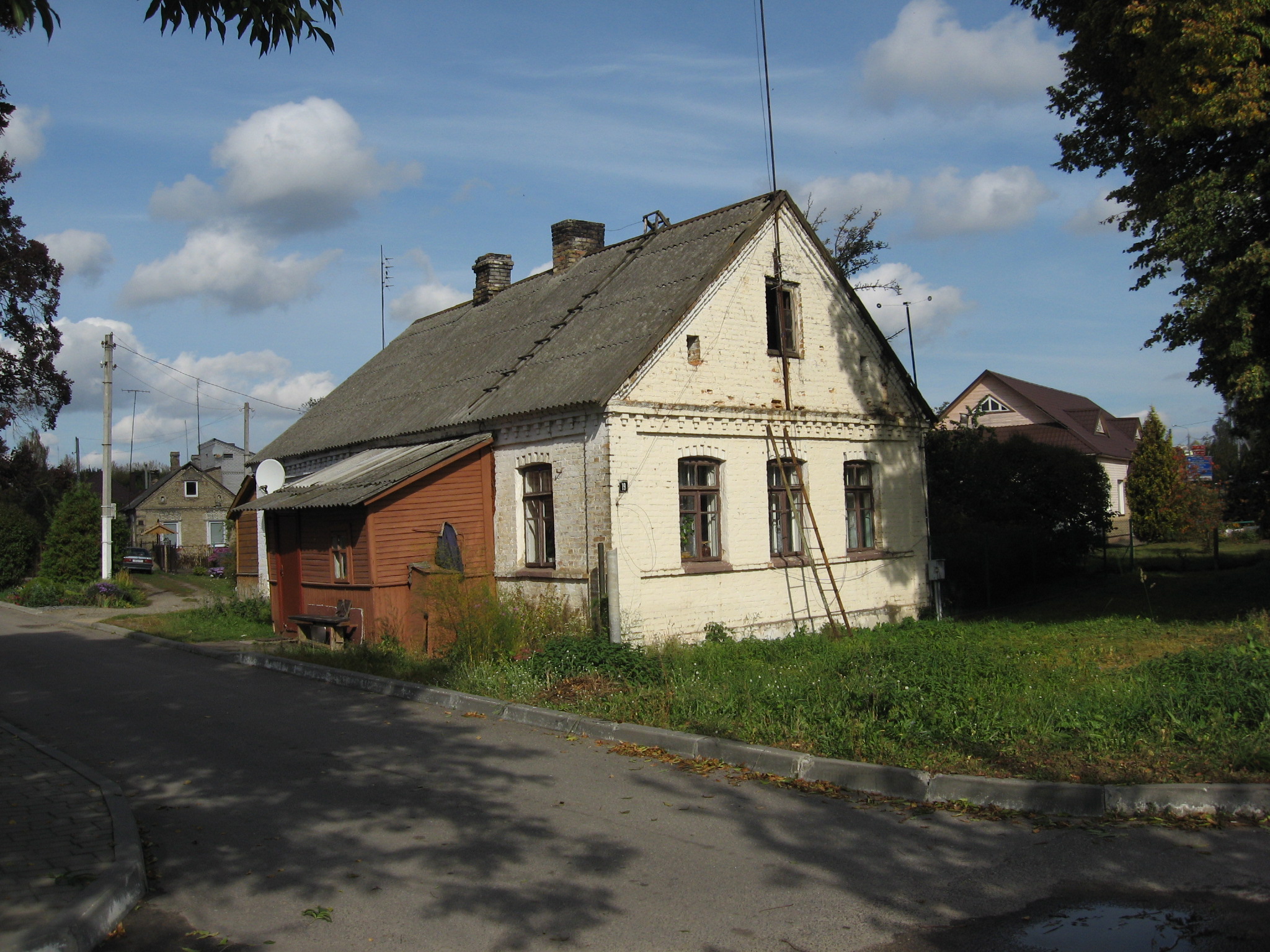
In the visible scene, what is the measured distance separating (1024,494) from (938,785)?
19.6 meters

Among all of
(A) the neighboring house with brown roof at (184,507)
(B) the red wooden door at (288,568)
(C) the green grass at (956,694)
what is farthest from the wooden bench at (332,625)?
(A) the neighboring house with brown roof at (184,507)

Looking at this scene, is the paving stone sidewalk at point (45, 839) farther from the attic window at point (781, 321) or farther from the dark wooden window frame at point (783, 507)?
the attic window at point (781, 321)

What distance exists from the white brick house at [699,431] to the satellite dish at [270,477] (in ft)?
5.34

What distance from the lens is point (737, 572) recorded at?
15.3 meters

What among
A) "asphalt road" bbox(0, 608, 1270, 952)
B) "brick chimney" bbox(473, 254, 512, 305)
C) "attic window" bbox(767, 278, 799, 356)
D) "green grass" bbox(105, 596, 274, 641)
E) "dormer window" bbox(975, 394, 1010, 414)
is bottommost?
"asphalt road" bbox(0, 608, 1270, 952)

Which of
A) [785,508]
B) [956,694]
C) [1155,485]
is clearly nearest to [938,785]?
[956,694]

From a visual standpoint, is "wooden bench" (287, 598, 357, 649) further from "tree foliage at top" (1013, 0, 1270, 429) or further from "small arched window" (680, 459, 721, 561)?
"tree foliage at top" (1013, 0, 1270, 429)

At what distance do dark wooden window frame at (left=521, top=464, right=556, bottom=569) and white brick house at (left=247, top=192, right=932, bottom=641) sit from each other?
30 millimetres

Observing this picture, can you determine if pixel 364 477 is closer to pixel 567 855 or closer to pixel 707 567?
pixel 707 567

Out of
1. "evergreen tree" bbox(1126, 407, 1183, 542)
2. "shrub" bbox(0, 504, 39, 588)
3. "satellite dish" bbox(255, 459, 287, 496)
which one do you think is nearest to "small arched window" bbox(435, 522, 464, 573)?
"satellite dish" bbox(255, 459, 287, 496)

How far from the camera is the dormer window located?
48625 mm

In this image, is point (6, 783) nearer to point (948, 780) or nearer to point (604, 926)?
point (604, 926)

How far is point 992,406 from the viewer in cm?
4909

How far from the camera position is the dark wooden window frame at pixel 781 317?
16500 mm
